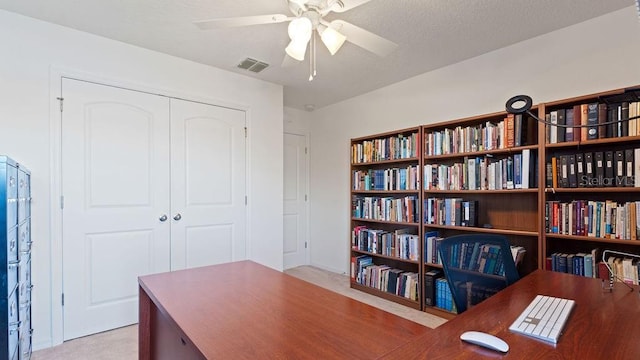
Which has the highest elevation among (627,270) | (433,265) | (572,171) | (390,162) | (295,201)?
(390,162)

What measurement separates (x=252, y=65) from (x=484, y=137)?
230 cm

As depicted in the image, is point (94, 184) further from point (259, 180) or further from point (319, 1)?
point (319, 1)

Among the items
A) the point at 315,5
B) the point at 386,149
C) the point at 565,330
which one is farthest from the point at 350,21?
the point at 565,330

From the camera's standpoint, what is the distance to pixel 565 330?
974mm

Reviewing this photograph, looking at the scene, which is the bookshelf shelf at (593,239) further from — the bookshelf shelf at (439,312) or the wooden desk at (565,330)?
the bookshelf shelf at (439,312)

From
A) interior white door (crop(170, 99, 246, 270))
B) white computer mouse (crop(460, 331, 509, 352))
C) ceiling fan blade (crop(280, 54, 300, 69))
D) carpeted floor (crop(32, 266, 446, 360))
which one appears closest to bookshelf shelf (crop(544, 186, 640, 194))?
carpeted floor (crop(32, 266, 446, 360))

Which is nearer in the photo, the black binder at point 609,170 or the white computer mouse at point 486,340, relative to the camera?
the white computer mouse at point 486,340

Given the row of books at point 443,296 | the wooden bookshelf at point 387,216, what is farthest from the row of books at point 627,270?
the wooden bookshelf at point 387,216

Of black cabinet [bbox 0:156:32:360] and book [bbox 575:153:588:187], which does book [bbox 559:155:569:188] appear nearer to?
book [bbox 575:153:588:187]

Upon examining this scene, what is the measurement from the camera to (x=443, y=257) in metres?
1.48

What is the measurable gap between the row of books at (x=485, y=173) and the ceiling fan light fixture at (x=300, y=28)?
191 centimetres

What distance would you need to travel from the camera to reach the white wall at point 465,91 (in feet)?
7.48

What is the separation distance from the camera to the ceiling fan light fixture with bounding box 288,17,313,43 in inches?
64.2

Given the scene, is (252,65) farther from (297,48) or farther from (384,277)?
(384,277)
